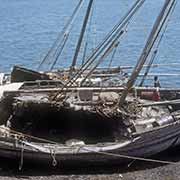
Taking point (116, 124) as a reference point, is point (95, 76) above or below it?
above

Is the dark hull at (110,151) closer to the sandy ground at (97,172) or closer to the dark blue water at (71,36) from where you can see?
the sandy ground at (97,172)

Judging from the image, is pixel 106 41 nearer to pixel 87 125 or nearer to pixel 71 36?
pixel 87 125

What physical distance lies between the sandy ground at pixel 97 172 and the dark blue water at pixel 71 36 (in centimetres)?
1747

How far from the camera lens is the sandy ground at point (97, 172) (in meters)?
16.1

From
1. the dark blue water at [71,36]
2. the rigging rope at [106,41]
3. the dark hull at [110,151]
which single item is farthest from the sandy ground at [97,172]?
the dark blue water at [71,36]

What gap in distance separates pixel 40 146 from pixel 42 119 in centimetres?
286

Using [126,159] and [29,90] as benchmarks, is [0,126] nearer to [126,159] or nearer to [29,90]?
[29,90]

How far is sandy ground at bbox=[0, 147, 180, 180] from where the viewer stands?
53.0ft

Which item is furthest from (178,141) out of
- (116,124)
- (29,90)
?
(29,90)

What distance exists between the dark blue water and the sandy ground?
57.3 ft

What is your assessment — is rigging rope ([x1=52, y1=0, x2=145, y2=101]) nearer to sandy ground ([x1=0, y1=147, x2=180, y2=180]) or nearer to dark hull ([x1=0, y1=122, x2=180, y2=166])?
dark hull ([x1=0, y1=122, x2=180, y2=166])

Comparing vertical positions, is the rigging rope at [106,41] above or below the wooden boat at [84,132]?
above

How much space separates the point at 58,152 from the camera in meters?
16.1

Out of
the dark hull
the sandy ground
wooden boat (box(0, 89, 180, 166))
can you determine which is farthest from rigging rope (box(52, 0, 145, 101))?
the sandy ground
